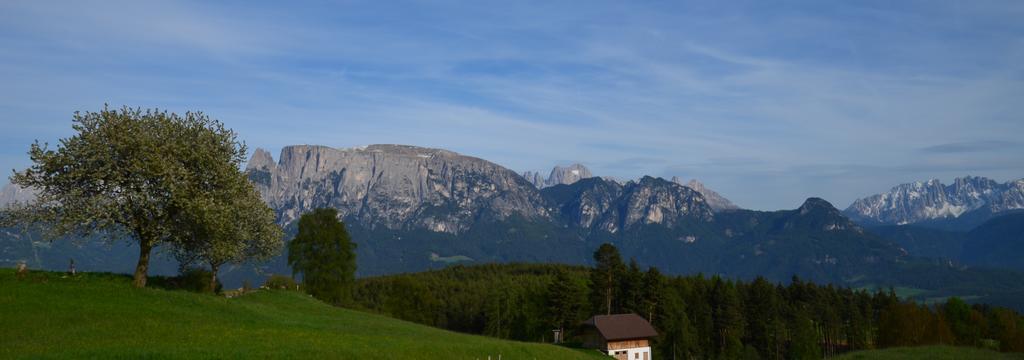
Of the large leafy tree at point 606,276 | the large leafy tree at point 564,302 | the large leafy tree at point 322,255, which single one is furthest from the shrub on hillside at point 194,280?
the large leafy tree at point 606,276

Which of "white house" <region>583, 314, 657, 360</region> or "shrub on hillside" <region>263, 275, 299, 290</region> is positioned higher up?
"shrub on hillside" <region>263, 275, 299, 290</region>

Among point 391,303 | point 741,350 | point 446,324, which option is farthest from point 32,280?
point 446,324

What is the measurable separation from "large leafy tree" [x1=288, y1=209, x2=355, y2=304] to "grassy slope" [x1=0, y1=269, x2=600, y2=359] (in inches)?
1841

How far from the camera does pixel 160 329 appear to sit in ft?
144

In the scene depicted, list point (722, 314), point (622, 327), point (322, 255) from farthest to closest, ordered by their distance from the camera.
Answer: point (722, 314) → point (322, 255) → point (622, 327)

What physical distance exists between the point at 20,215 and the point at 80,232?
393cm

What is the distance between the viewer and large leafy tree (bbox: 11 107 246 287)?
50.8m

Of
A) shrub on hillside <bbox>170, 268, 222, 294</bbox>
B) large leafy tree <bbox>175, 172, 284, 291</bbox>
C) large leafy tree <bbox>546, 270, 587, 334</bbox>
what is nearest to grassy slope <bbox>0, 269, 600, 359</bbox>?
large leafy tree <bbox>175, 172, 284, 291</bbox>

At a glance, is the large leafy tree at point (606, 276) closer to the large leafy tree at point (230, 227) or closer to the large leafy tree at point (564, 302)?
the large leafy tree at point (564, 302)

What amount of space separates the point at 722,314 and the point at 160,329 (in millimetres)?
111697

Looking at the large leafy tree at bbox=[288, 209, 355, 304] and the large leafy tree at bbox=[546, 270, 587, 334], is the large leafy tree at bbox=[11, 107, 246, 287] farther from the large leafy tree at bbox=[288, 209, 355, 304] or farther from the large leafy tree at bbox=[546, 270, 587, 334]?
the large leafy tree at bbox=[546, 270, 587, 334]

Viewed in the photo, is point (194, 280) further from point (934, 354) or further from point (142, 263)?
point (934, 354)

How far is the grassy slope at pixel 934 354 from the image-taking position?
283 feet

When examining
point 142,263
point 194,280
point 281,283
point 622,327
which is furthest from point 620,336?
point 142,263
